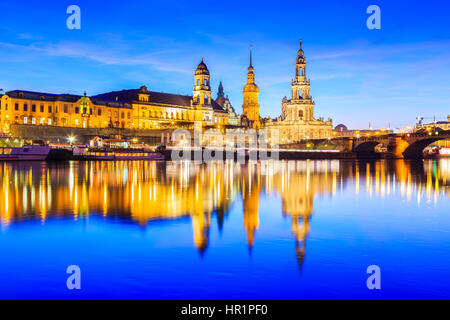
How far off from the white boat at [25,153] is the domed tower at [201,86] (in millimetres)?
83797

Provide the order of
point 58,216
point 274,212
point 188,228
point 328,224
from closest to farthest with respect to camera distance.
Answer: point 188,228 < point 328,224 < point 58,216 < point 274,212

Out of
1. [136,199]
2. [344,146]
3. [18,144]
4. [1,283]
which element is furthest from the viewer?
[344,146]

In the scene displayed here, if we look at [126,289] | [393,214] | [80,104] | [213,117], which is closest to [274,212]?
[393,214]

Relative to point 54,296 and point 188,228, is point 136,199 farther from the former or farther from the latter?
point 54,296

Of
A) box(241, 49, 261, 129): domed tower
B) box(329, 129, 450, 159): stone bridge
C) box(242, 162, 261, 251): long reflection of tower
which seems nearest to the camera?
box(242, 162, 261, 251): long reflection of tower

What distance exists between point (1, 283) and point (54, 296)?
3.55ft

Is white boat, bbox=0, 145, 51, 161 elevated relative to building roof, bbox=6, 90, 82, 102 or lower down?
lower down

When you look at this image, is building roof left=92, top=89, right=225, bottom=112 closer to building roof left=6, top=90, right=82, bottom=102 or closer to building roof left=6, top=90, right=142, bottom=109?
building roof left=6, top=90, right=142, bottom=109

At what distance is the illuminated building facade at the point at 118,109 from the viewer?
9650 cm

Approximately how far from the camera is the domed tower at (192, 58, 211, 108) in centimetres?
14275

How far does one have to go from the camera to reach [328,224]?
12.5 m

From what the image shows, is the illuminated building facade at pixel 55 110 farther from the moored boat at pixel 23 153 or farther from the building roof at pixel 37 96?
the moored boat at pixel 23 153

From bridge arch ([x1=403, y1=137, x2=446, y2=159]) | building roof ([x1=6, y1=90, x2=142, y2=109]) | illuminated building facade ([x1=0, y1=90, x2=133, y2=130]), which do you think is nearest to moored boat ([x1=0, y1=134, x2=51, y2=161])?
illuminated building facade ([x1=0, y1=90, x2=133, y2=130])

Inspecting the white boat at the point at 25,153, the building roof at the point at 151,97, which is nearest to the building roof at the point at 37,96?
the building roof at the point at 151,97
